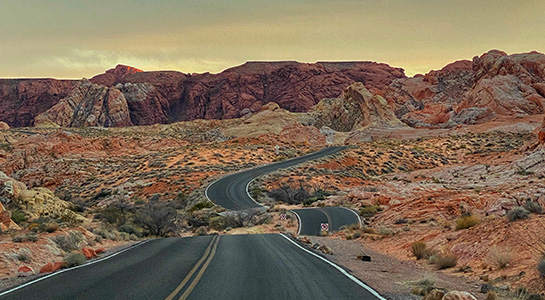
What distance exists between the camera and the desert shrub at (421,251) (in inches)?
546

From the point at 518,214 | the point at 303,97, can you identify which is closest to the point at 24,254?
the point at 518,214

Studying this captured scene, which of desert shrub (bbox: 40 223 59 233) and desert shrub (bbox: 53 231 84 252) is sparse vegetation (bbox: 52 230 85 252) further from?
desert shrub (bbox: 40 223 59 233)

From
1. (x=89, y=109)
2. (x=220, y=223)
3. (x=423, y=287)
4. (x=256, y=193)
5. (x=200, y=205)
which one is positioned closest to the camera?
(x=423, y=287)

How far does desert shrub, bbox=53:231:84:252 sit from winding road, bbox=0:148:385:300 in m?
2.35

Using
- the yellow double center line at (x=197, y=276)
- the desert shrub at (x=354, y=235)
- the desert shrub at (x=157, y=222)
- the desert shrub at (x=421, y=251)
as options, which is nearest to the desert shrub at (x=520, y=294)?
→ the desert shrub at (x=421, y=251)

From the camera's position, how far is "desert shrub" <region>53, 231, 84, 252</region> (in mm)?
15164

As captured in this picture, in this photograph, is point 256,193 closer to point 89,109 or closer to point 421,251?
point 421,251

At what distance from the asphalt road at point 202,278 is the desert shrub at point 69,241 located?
318cm

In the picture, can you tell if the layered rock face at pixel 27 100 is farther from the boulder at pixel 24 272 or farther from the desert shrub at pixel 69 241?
the boulder at pixel 24 272

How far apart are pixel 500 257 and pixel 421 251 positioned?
3480 millimetres

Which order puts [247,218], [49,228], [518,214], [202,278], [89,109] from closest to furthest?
[202,278] → [518,214] → [49,228] → [247,218] → [89,109]

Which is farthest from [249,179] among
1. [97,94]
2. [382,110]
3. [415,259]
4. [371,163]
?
[97,94]

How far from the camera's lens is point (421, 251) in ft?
45.9

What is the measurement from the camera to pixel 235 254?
13.3 metres
